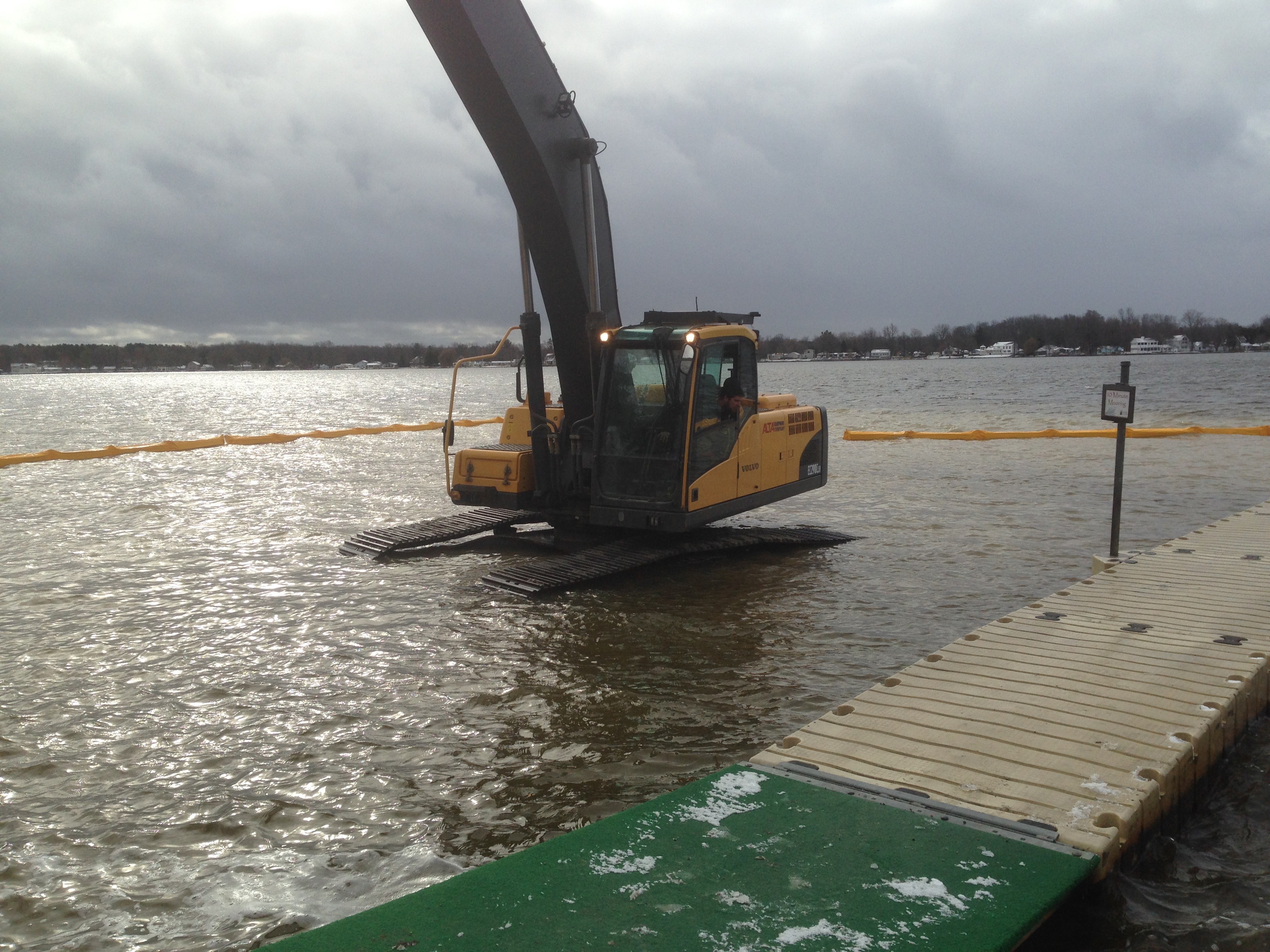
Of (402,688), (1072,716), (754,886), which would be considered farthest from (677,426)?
(754,886)

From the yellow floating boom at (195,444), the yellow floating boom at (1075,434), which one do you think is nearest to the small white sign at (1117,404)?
the yellow floating boom at (195,444)

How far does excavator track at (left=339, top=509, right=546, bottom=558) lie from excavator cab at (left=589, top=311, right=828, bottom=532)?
1.70 meters

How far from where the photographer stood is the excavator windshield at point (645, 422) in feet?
31.3

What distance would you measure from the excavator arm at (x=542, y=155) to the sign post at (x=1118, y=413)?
4925mm

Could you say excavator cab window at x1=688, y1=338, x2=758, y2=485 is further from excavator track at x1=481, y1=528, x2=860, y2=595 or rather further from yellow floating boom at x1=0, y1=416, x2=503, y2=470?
yellow floating boom at x1=0, y1=416, x2=503, y2=470

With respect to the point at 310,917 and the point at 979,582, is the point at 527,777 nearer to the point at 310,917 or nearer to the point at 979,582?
the point at 310,917

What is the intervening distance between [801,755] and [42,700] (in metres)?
5.06

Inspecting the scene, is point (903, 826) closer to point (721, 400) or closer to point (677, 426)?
point (677, 426)

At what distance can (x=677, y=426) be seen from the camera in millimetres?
9539

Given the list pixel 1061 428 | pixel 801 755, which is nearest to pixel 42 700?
pixel 801 755

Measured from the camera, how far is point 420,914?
320cm

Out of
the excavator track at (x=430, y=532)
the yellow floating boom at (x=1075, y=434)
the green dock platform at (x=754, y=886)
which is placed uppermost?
the yellow floating boom at (x=1075, y=434)

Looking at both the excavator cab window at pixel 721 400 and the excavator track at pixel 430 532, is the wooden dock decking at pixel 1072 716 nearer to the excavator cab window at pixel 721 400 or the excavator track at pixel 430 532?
the excavator cab window at pixel 721 400

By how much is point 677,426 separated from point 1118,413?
405cm
